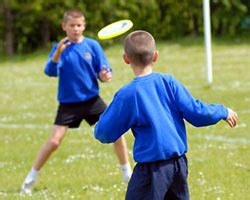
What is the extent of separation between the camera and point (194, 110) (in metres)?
4.80

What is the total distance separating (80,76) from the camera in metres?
7.99

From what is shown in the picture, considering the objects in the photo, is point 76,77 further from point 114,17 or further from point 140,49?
point 114,17

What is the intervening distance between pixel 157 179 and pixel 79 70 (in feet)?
11.1

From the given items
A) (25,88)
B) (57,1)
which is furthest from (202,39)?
(25,88)

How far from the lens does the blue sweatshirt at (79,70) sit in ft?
26.2

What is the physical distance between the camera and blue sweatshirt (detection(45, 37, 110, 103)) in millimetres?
7984

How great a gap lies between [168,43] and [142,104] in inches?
1006

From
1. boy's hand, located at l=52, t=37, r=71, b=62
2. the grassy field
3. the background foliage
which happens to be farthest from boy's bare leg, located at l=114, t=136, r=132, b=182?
the background foliage

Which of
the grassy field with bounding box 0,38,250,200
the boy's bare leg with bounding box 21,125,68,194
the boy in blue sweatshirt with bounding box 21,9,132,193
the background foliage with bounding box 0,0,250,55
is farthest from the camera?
the background foliage with bounding box 0,0,250,55

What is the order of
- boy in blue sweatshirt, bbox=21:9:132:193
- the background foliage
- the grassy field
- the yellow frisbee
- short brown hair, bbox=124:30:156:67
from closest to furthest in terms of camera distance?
short brown hair, bbox=124:30:156:67, the yellow frisbee, the grassy field, boy in blue sweatshirt, bbox=21:9:132:193, the background foliage

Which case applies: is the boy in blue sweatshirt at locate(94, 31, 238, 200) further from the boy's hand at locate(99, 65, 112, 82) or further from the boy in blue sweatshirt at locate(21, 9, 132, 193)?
the boy in blue sweatshirt at locate(21, 9, 132, 193)

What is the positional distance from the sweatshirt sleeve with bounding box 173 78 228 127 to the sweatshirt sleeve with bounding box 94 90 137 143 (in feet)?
1.00

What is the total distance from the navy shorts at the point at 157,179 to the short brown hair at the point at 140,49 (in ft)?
2.21

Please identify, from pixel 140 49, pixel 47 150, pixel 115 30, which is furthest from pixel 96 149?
pixel 140 49
